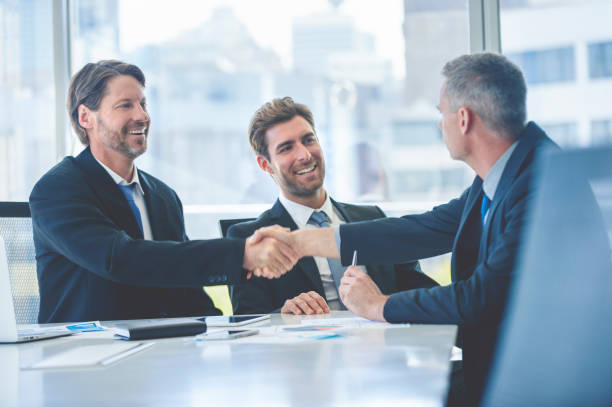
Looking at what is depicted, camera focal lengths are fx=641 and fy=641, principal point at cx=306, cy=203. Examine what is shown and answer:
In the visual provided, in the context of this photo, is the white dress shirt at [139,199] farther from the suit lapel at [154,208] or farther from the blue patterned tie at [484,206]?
the blue patterned tie at [484,206]

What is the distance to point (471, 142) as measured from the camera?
1.94 metres

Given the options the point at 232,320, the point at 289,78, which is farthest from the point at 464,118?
the point at 289,78

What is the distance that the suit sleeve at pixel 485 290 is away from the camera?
1.63 metres

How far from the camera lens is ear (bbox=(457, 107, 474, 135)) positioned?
1.92 metres

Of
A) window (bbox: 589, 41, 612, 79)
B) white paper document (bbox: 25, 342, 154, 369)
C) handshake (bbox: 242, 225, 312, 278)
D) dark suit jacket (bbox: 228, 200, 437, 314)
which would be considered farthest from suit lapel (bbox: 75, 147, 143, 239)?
window (bbox: 589, 41, 612, 79)

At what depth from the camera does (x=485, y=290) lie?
164 centimetres

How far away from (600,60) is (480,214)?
1.81 metres

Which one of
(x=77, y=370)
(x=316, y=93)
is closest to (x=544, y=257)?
(x=77, y=370)

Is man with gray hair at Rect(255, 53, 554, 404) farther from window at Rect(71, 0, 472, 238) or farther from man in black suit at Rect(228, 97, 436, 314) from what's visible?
window at Rect(71, 0, 472, 238)

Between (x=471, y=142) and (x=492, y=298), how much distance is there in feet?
1.73

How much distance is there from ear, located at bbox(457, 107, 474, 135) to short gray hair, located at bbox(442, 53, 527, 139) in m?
0.02

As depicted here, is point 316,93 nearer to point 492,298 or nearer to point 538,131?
point 538,131

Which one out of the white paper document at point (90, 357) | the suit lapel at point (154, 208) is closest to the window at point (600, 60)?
the suit lapel at point (154, 208)

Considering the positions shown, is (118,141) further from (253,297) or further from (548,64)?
(548,64)
